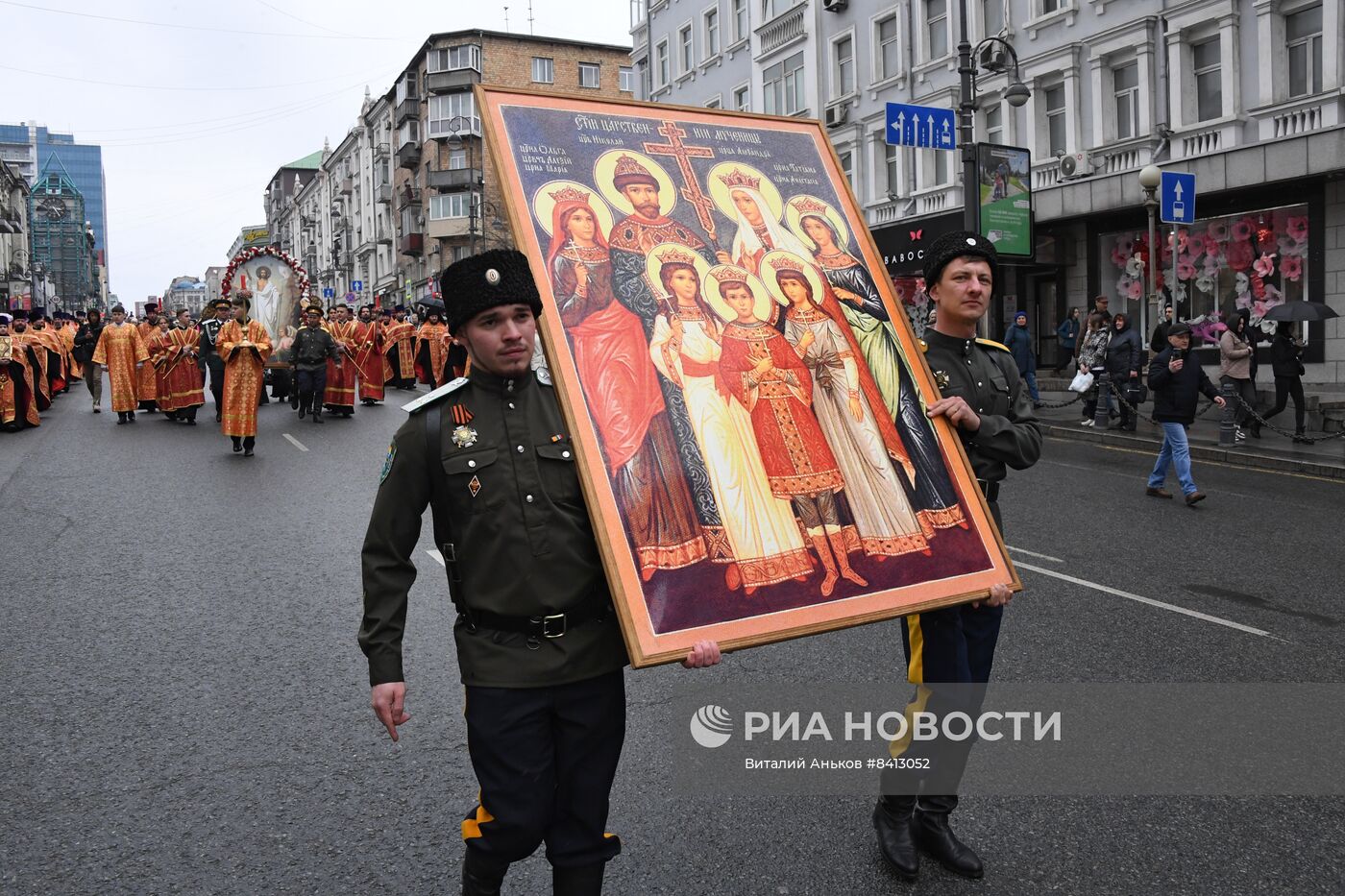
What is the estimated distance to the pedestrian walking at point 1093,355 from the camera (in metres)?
17.4

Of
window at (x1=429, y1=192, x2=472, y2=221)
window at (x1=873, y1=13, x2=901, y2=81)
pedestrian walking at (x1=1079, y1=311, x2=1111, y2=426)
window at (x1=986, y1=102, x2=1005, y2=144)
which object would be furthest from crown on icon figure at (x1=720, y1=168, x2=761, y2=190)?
window at (x1=429, y1=192, x2=472, y2=221)

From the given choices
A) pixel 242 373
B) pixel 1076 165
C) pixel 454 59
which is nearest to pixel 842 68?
pixel 1076 165

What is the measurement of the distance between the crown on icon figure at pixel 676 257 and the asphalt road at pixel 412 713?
6.03 feet

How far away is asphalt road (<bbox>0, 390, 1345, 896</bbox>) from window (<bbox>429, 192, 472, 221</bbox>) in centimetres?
5748

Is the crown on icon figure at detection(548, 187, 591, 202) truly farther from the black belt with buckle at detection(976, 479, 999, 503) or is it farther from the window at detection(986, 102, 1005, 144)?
the window at detection(986, 102, 1005, 144)

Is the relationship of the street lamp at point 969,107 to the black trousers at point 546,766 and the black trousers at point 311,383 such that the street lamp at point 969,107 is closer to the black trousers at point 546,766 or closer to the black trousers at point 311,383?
the black trousers at point 311,383

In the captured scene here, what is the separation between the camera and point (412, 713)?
4.90 m

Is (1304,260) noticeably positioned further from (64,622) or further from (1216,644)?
(64,622)

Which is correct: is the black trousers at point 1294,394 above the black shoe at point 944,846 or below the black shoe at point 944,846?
above

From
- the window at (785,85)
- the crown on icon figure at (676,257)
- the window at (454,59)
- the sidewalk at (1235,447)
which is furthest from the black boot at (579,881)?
the window at (454,59)

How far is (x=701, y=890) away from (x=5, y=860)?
2186mm

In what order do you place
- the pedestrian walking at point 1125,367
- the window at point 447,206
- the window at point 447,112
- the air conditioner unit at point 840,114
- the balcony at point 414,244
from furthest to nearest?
the balcony at point 414,244 < the window at point 447,206 < the window at point 447,112 < the air conditioner unit at point 840,114 < the pedestrian walking at point 1125,367

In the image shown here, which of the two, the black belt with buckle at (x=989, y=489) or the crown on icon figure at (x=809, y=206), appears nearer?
the crown on icon figure at (x=809, y=206)

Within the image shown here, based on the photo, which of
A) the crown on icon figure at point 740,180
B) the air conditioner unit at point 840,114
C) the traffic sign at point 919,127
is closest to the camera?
the crown on icon figure at point 740,180
